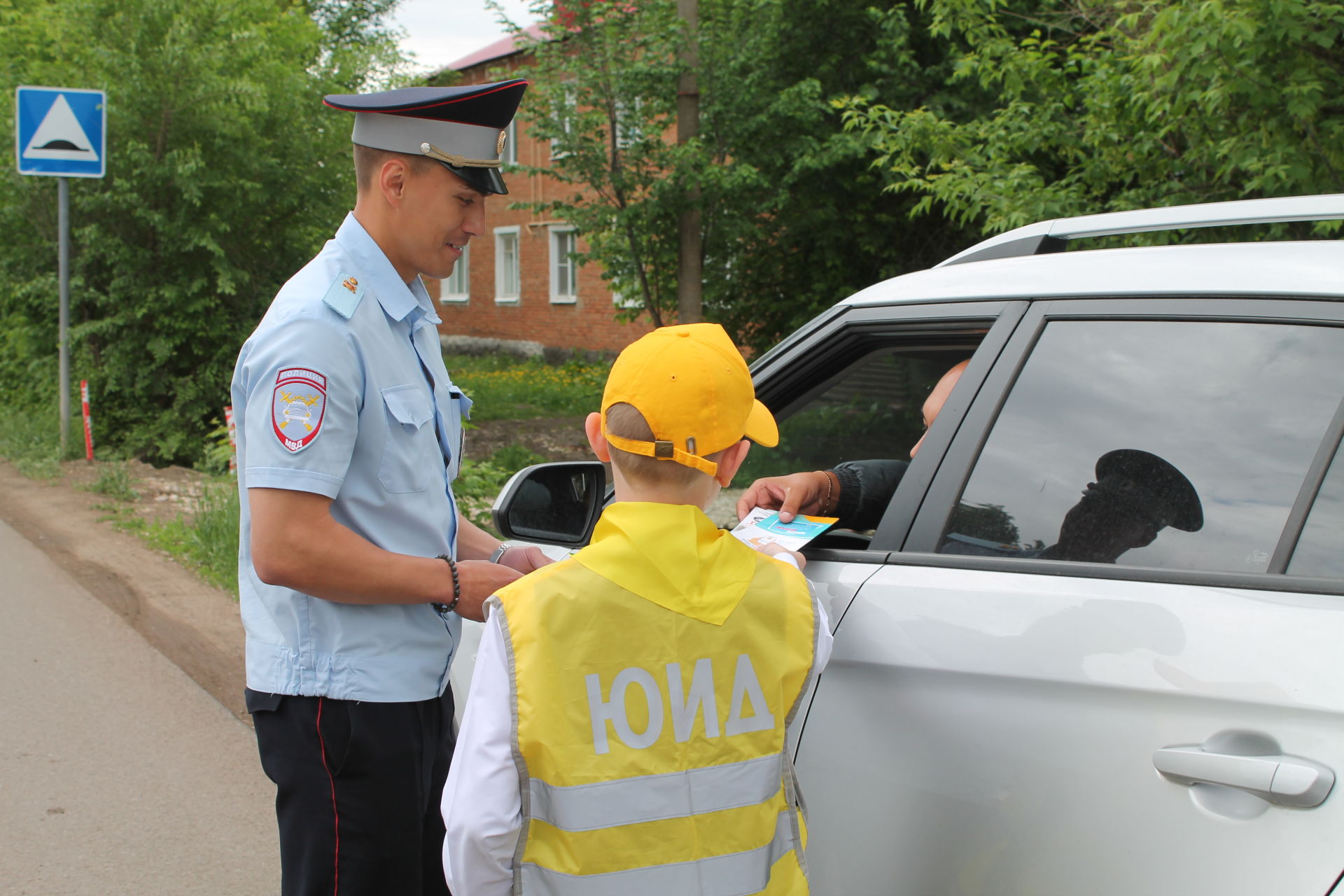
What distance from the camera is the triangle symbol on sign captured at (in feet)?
29.0

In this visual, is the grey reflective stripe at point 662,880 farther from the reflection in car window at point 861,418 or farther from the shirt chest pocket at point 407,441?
the reflection in car window at point 861,418

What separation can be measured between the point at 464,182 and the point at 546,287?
2474 cm

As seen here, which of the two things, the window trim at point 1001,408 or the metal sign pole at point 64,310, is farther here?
the metal sign pole at point 64,310

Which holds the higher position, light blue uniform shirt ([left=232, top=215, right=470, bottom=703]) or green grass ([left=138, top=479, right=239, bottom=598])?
light blue uniform shirt ([left=232, top=215, right=470, bottom=703])

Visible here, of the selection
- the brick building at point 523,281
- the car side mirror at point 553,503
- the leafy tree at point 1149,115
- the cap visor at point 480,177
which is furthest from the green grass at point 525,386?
the cap visor at point 480,177

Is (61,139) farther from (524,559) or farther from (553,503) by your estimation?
(524,559)

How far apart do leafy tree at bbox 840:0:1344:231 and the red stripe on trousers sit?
395 cm

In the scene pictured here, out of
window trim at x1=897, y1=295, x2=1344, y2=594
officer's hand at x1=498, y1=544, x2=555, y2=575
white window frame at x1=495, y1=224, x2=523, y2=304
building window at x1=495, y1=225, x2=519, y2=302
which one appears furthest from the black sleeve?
building window at x1=495, y1=225, x2=519, y2=302

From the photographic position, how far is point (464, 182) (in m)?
2.01

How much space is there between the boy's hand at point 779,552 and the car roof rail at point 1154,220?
66 centimetres

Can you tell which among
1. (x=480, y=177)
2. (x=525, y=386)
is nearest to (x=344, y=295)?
(x=480, y=177)

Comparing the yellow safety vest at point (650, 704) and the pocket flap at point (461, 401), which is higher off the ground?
the pocket flap at point (461, 401)

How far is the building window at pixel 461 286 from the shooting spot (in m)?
29.3

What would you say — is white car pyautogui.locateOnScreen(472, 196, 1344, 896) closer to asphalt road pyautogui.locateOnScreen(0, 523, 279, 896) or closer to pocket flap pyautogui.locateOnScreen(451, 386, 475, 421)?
pocket flap pyautogui.locateOnScreen(451, 386, 475, 421)
